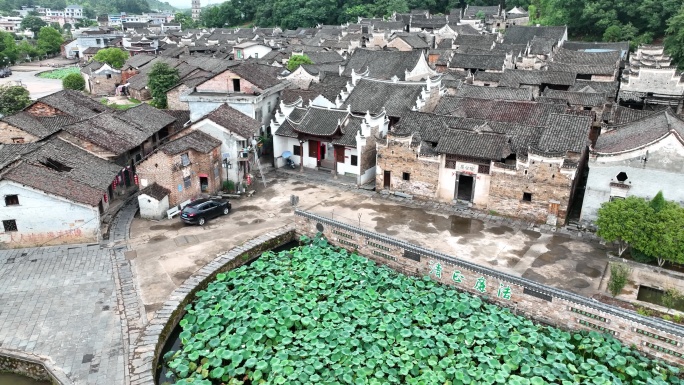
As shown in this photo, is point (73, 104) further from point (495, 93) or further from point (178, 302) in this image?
point (495, 93)

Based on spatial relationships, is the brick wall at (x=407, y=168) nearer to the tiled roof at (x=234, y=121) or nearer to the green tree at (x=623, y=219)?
the tiled roof at (x=234, y=121)

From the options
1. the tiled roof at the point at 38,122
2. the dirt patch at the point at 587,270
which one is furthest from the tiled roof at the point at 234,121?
the dirt patch at the point at 587,270

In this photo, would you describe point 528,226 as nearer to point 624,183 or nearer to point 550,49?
point 624,183

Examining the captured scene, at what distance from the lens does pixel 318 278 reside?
1956 cm

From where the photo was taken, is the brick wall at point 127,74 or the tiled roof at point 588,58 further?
the brick wall at point 127,74

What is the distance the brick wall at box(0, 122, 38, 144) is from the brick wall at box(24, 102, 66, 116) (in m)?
3.55

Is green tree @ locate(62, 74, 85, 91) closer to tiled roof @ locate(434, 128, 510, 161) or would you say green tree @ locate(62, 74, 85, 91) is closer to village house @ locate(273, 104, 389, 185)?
village house @ locate(273, 104, 389, 185)

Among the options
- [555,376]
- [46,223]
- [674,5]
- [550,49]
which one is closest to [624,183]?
[555,376]

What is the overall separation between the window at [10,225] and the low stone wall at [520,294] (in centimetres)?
1265

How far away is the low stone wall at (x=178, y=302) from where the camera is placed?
14.6 metres

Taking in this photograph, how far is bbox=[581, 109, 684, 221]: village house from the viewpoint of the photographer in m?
21.3

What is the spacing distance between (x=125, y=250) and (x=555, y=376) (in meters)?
17.8

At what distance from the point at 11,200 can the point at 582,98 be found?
119 feet

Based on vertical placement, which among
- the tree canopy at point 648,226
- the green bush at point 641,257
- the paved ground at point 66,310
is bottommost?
the paved ground at point 66,310
